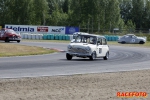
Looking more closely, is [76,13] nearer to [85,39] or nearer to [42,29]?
[42,29]

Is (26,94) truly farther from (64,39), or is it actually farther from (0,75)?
(64,39)

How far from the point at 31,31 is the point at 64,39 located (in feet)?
25.1

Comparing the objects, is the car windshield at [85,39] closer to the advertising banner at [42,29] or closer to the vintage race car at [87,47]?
the vintage race car at [87,47]

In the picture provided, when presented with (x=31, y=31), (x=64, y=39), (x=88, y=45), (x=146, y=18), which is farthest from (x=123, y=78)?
(x=146, y=18)

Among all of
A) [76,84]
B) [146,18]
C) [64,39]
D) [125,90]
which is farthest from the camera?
[146,18]

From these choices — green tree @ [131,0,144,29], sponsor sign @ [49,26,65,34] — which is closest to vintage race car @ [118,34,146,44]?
sponsor sign @ [49,26,65,34]

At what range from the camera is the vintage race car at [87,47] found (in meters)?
23.4

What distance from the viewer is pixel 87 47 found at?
23484 millimetres

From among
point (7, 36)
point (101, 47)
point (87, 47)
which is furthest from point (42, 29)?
point (87, 47)

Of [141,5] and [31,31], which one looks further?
[141,5]

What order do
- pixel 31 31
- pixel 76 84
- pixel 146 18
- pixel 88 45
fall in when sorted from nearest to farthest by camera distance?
pixel 76 84 < pixel 88 45 < pixel 31 31 < pixel 146 18

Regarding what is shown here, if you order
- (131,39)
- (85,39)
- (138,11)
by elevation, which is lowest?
(131,39)

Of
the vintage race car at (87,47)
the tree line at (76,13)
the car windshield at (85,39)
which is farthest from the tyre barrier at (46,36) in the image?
the car windshield at (85,39)

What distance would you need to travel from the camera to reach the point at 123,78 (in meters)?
15.0
